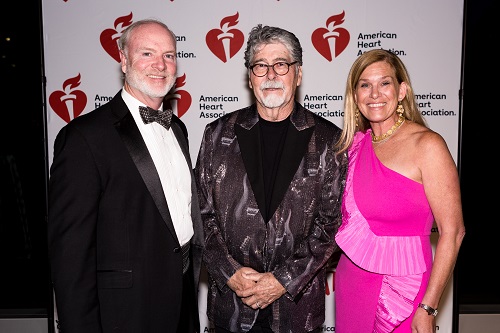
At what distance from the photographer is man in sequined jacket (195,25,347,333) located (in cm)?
231

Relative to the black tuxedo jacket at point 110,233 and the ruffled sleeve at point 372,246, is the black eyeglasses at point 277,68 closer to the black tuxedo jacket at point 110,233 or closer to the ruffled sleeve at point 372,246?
the ruffled sleeve at point 372,246

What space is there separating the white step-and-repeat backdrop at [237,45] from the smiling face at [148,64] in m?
1.60

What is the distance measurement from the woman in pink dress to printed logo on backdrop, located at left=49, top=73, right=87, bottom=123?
2461 millimetres

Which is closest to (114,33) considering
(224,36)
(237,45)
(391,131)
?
(224,36)

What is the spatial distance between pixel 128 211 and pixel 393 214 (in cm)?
131

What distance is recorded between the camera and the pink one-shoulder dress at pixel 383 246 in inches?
87.7

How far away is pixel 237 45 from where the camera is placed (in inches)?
151

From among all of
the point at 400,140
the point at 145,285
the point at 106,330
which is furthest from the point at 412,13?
the point at 106,330

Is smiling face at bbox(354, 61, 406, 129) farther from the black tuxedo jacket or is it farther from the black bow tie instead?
the black tuxedo jacket

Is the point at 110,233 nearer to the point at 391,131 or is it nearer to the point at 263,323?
the point at 263,323

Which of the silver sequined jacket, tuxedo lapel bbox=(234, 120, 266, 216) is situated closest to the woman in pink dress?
the silver sequined jacket

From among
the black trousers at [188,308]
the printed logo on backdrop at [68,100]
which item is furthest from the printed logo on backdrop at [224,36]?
the black trousers at [188,308]
